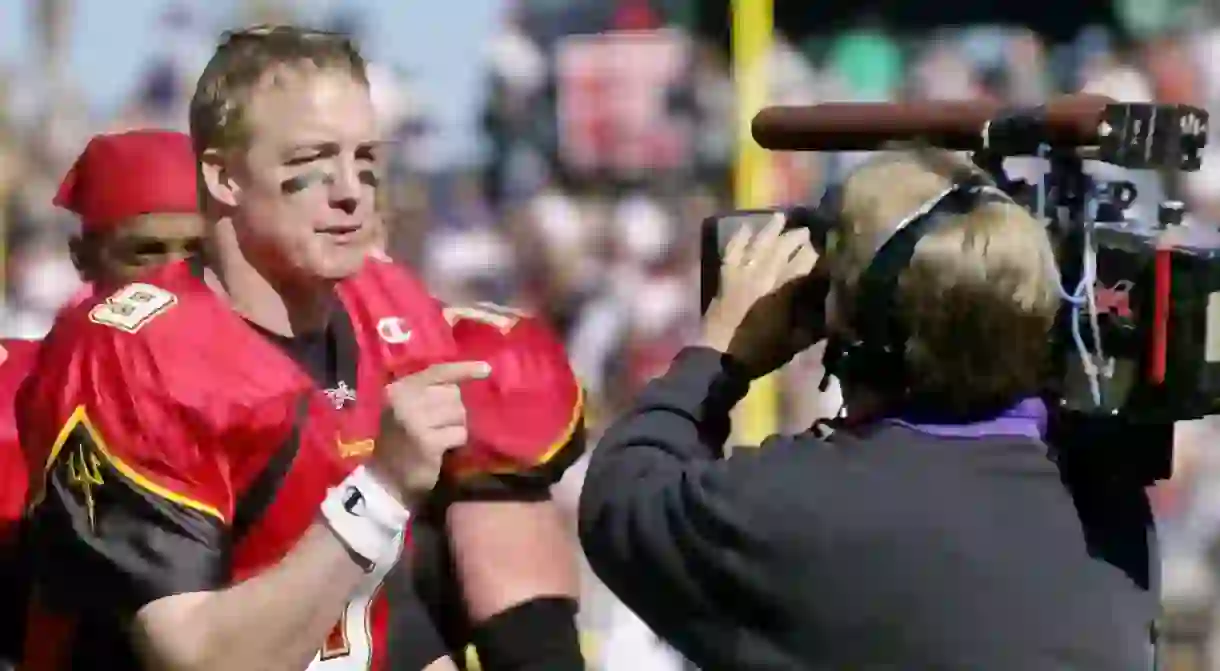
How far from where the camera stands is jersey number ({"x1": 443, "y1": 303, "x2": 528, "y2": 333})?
2.13 m

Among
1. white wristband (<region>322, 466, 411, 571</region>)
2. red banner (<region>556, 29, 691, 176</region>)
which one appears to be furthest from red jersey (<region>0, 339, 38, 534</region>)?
red banner (<region>556, 29, 691, 176</region>)

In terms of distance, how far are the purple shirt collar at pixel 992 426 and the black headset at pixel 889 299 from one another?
0.11ft

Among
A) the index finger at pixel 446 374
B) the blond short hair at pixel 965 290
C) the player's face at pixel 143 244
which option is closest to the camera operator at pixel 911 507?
the blond short hair at pixel 965 290

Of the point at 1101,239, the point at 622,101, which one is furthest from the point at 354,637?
the point at 622,101

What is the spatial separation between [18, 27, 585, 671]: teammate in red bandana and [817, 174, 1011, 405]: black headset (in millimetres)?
367

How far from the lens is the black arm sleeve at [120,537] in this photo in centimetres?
175

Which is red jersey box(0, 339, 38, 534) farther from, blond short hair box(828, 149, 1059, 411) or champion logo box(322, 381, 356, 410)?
blond short hair box(828, 149, 1059, 411)

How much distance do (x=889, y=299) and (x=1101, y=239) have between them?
275 mm

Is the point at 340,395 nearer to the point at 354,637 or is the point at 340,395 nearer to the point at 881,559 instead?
the point at 354,637

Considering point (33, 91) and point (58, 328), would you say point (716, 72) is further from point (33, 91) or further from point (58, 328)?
point (58, 328)

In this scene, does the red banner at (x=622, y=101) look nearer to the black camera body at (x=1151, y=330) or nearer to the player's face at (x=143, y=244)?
the player's face at (x=143, y=244)

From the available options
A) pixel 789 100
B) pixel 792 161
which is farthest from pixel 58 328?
pixel 789 100


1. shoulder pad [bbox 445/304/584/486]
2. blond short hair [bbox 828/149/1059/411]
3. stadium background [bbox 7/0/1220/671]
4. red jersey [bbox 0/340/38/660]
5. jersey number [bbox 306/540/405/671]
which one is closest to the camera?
blond short hair [bbox 828/149/1059/411]

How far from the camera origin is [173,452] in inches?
69.9
